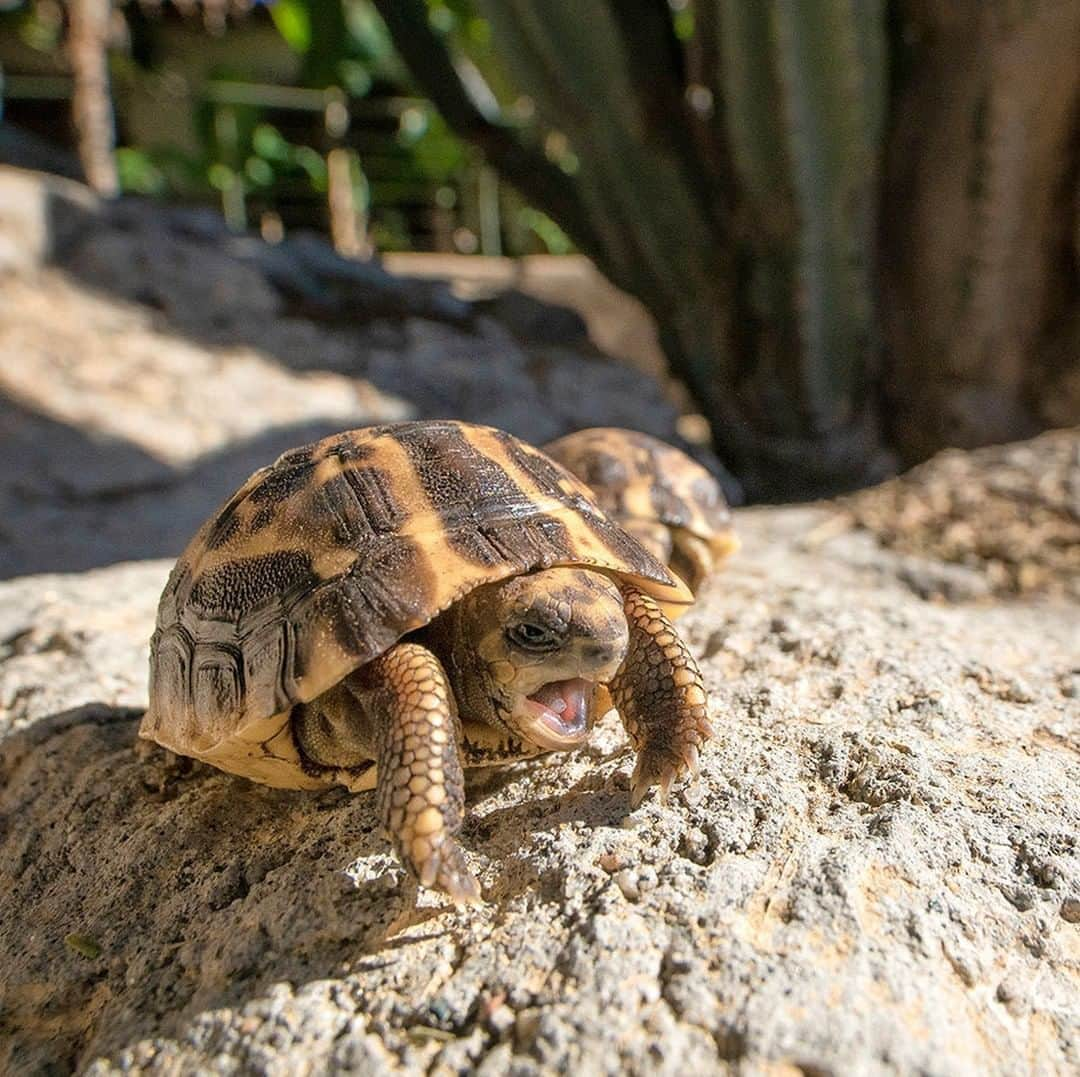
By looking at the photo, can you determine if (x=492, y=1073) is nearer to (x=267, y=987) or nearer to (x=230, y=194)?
(x=267, y=987)

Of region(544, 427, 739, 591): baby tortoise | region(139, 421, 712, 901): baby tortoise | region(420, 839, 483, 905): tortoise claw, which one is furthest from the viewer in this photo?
region(544, 427, 739, 591): baby tortoise

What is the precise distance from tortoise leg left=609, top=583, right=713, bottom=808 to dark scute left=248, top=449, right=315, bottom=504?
593mm

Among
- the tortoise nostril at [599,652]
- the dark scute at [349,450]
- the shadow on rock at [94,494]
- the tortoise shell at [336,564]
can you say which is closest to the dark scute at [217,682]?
the tortoise shell at [336,564]

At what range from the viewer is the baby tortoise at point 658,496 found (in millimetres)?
2520

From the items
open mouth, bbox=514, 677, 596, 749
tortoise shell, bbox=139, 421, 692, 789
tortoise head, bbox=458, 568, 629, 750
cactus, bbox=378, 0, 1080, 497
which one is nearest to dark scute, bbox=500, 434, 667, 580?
tortoise shell, bbox=139, 421, 692, 789

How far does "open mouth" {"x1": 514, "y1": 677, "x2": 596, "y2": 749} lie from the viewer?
1.44 m

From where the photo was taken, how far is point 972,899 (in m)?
1.26

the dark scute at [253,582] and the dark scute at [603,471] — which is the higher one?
A: the dark scute at [253,582]

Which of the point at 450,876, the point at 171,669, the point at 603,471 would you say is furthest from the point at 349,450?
the point at 603,471

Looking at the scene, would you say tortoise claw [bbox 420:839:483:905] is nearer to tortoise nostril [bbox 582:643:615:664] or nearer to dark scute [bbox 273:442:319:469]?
tortoise nostril [bbox 582:643:615:664]

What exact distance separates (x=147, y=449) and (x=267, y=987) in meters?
3.58

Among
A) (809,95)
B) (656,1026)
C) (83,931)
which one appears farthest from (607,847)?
(809,95)

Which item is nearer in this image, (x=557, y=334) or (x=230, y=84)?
(x=557, y=334)

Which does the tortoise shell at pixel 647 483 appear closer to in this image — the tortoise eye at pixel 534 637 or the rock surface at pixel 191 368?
the tortoise eye at pixel 534 637
